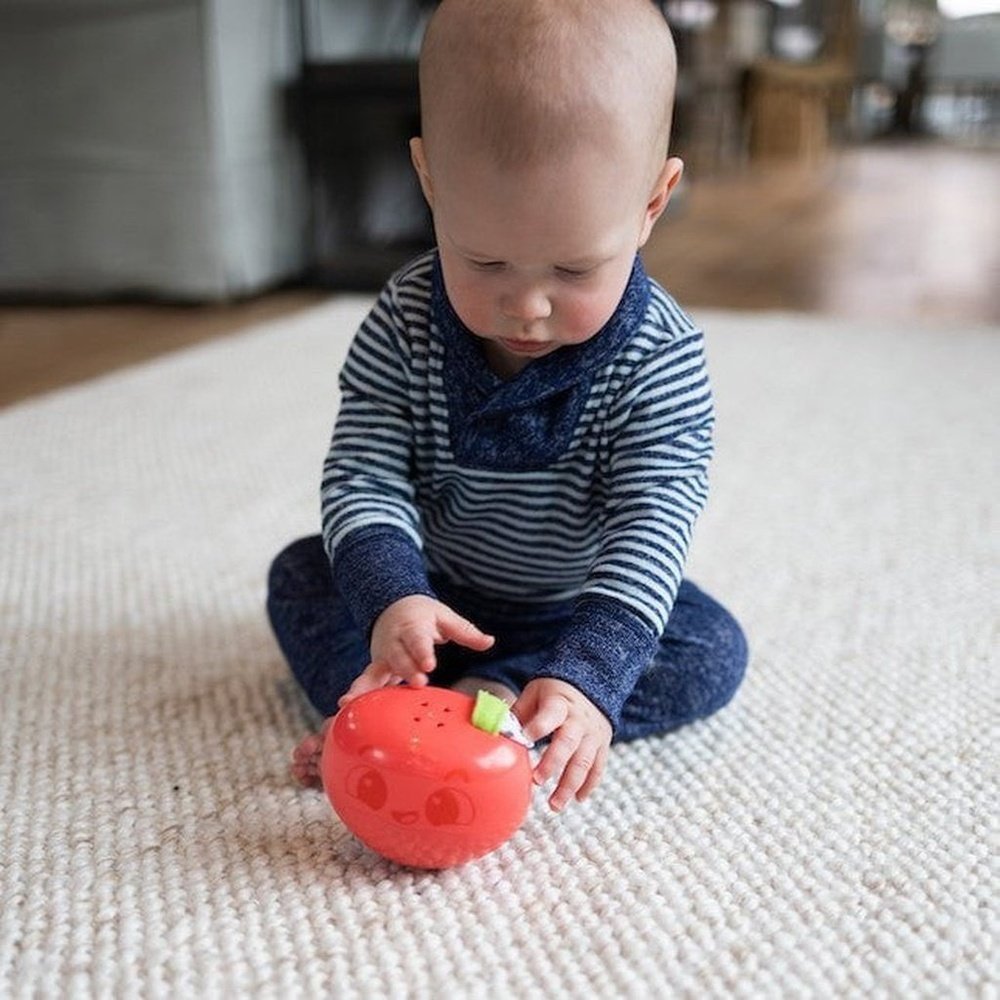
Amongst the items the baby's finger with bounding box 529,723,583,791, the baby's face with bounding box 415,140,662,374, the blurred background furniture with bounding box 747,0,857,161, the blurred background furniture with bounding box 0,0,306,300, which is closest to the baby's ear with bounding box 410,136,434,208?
the baby's face with bounding box 415,140,662,374

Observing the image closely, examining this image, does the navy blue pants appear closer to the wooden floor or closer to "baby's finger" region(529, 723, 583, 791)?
"baby's finger" region(529, 723, 583, 791)

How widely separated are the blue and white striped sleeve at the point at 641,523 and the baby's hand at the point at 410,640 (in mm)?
40

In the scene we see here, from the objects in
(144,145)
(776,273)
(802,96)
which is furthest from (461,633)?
(802,96)

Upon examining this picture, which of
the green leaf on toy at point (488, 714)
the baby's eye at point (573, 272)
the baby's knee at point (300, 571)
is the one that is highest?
the baby's eye at point (573, 272)

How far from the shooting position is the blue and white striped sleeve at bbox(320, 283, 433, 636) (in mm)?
583

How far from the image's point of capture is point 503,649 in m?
0.64

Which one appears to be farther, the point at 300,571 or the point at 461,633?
the point at 300,571

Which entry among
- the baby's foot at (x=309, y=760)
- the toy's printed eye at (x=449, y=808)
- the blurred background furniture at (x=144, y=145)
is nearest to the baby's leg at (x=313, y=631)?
the baby's foot at (x=309, y=760)

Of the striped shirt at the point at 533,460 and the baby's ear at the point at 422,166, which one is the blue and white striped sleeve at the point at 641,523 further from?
the baby's ear at the point at 422,166

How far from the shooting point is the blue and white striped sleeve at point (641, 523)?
0.52 metres

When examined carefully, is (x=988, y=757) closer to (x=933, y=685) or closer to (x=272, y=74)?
(x=933, y=685)

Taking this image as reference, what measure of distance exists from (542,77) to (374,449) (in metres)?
0.21

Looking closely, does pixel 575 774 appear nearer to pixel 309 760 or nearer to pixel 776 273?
pixel 309 760

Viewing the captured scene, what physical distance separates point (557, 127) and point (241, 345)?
1108 mm
